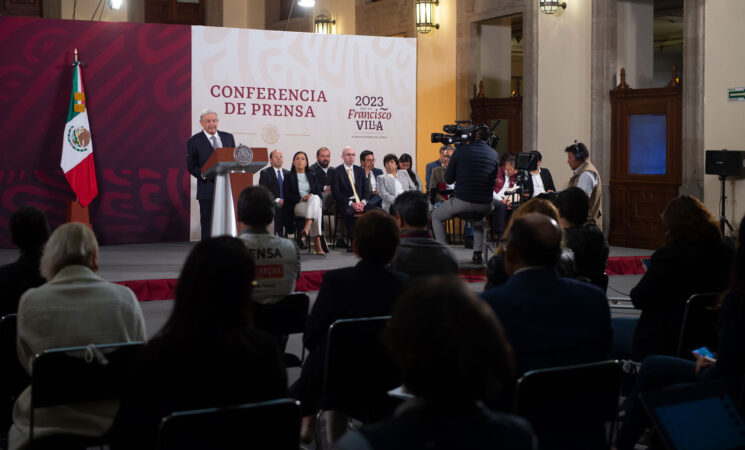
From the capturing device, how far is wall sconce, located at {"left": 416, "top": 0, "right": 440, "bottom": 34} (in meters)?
13.2

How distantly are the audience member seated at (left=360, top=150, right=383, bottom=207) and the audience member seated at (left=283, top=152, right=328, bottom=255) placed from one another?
650mm

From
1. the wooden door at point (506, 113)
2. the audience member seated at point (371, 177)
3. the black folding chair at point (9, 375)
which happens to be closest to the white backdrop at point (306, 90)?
the audience member seated at point (371, 177)

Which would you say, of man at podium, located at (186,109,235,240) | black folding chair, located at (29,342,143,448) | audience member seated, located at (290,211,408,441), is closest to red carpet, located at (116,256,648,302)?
man at podium, located at (186,109,235,240)

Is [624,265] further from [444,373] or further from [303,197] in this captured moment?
[444,373]

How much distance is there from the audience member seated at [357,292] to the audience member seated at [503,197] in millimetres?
7332

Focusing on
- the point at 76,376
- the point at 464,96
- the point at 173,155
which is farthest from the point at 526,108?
the point at 76,376

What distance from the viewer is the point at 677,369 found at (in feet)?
9.98

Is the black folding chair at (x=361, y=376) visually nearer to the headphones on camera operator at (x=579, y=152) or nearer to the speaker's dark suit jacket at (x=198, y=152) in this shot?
the headphones on camera operator at (x=579, y=152)

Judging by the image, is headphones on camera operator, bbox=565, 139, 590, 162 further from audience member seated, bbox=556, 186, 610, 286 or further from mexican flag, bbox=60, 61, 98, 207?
mexican flag, bbox=60, 61, 98, 207

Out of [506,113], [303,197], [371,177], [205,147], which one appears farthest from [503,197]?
[205,147]

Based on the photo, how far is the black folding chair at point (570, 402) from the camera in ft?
7.57

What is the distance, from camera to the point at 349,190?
1045 cm

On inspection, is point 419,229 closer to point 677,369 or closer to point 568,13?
point 677,369

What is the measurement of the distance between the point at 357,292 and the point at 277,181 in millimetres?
7305
